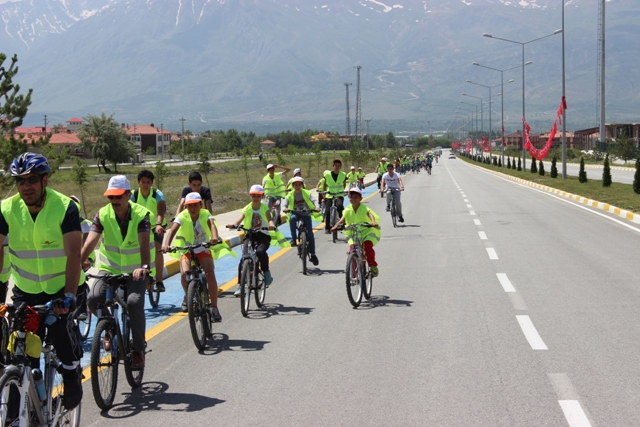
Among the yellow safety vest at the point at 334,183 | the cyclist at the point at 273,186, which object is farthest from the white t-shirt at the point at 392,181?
the cyclist at the point at 273,186

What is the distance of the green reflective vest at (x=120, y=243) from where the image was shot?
6.70m

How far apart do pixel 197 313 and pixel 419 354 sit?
211 cm

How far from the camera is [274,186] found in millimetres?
18594

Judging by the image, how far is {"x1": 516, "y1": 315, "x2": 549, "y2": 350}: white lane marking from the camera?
7.58 meters

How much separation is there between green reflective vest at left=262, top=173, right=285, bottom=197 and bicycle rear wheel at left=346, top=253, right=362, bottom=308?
8574 millimetres

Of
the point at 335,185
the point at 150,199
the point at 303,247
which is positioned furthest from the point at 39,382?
the point at 335,185

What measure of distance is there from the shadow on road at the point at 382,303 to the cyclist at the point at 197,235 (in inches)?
83.8

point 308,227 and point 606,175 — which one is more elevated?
point 308,227

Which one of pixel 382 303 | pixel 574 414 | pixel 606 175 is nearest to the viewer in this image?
pixel 574 414

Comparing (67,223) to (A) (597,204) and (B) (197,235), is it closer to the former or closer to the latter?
(B) (197,235)

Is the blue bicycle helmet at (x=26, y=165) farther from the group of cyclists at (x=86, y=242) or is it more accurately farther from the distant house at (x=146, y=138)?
the distant house at (x=146, y=138)

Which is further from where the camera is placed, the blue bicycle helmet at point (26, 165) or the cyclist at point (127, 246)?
the cyclist at point (127, 246)

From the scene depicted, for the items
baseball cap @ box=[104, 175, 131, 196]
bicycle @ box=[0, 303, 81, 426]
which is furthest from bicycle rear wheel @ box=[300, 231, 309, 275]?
bicycle @ box=[0, 303, 81, 426]

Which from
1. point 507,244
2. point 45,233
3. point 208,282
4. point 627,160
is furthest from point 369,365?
point 627,160
